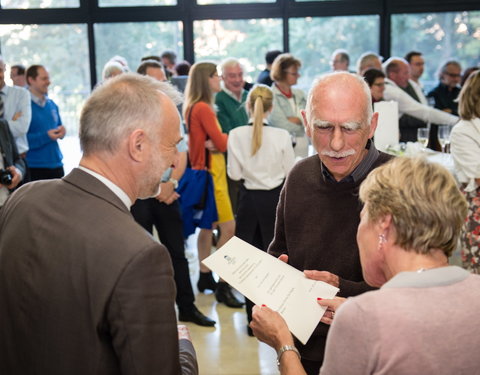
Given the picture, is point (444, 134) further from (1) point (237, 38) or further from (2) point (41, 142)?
(1) point (237, 38)

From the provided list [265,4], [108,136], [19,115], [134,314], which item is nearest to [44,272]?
[134,314]

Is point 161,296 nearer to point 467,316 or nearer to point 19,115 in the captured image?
point 467,316

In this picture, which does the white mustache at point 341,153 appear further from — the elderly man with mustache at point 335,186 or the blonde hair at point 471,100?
the blonde hair at point 471,100

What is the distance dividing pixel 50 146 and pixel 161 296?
188 inches

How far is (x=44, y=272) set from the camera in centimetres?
134

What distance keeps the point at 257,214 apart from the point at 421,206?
9.89 feet

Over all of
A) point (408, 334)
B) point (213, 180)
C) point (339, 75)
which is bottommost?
point (213, 180)

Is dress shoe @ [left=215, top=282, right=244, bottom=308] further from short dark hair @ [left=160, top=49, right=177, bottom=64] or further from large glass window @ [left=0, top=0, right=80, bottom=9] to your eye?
large glass window @ [left=0, top=0, right=80, bottom=9]

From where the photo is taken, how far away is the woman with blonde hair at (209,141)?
4605 millimetres

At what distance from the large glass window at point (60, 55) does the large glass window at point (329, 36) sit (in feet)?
11.4

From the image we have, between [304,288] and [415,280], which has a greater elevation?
[415,280]

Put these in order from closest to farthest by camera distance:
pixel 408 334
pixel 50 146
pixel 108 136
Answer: pixel 408 334, pixel 108 136, pixel 50 146

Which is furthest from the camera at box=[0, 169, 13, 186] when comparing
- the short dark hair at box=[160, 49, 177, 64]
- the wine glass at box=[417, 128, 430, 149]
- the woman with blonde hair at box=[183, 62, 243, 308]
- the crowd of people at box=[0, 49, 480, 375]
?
the short dark hair at box=[160, 49, 177, 64]

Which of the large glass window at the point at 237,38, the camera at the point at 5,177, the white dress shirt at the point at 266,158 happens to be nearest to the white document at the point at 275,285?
the white dress shirt at the point at 266,158
